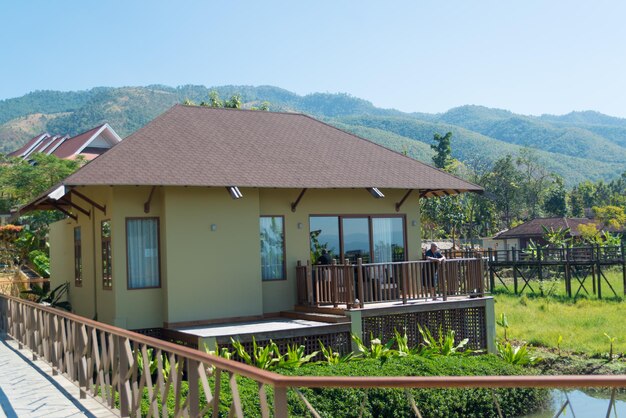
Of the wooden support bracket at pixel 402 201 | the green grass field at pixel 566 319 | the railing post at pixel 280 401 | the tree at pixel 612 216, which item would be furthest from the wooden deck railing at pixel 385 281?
the tree at pixel 612 216

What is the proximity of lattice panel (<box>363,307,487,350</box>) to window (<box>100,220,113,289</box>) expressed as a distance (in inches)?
228

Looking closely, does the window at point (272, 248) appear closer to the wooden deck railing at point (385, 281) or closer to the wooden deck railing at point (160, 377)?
the wooden deck railing at point (385, 281)

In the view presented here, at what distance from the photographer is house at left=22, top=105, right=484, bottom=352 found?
15336mm

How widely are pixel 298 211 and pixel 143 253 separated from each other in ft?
12.7

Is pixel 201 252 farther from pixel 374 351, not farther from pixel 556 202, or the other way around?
pixel 556 202

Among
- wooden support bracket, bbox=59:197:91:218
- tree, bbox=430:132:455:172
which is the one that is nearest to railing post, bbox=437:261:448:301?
wooden support bracket, bbox=59:197:91:218

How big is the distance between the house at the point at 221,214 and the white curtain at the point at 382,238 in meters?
0.03

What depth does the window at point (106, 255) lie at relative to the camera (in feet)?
51.7

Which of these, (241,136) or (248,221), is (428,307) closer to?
(248,221)

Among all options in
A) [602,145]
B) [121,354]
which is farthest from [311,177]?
[602,145]

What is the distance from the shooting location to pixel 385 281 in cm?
1627

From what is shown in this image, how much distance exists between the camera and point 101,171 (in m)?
14.7

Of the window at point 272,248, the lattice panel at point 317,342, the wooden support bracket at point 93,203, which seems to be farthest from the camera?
the window at point 272,248

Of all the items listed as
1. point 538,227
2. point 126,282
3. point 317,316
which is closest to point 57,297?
A: point 126,282
